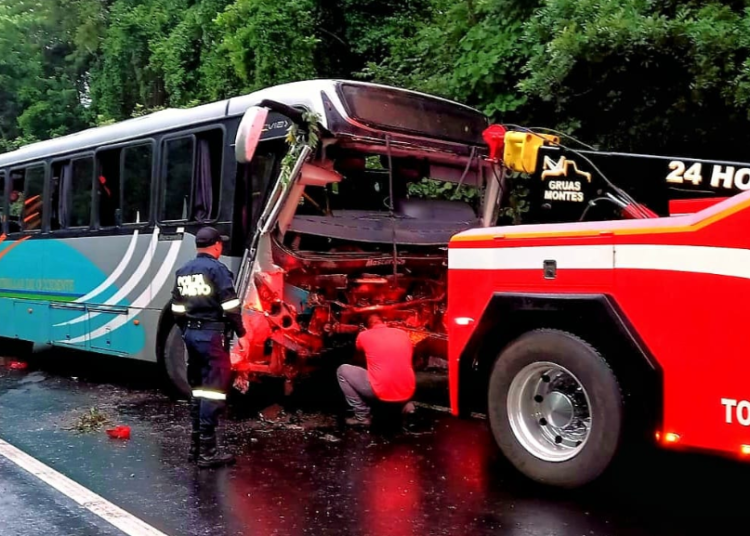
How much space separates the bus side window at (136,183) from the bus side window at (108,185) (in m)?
0.18

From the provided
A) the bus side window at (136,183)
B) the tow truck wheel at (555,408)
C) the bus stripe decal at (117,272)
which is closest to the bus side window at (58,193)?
the bus stripe decal at (117,272)

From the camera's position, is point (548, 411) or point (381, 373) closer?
point (548, 411)

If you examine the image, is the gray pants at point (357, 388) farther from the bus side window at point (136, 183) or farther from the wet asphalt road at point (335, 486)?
the bus side window at point (136, 183)

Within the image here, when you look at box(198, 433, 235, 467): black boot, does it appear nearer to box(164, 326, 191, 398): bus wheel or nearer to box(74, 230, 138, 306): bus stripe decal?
box(164, 326, 191, 398): bus wheel

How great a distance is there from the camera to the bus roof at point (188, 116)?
7.01 metres

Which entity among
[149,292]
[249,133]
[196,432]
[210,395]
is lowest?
[196,432]

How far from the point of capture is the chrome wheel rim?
5164 mm

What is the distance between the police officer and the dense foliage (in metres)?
4.65

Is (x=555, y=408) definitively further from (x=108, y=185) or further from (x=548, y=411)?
(x=108, y=185)

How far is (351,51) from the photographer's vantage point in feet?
50.5

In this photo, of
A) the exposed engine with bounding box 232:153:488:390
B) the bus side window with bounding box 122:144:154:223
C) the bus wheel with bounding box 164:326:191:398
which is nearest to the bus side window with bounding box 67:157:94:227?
the bus side window with bounding box 122:144:154:223

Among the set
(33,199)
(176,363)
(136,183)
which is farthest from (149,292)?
(33,199)

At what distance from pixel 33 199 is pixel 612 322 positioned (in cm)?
851

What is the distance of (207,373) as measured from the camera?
596cm
